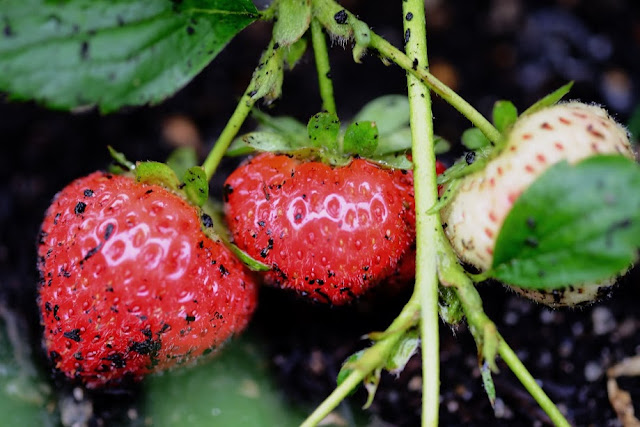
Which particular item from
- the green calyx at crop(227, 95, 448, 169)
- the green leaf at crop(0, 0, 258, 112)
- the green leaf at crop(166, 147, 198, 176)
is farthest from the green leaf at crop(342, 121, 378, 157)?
the green leaf at crop(166, 147, 198, 176)

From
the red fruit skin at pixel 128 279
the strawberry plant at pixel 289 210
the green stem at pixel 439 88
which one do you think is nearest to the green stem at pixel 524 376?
the strawberry plant at pixel 289 210

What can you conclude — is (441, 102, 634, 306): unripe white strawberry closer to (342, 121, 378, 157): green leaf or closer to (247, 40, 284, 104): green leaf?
(342, 121, 378, 157): green leaf

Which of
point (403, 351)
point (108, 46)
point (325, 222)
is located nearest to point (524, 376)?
point (403, 351)

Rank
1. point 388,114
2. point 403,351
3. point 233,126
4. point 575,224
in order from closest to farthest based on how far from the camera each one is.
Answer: point 575,224
point 403,351
point 233,126
point 388,114

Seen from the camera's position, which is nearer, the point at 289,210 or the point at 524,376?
the point at 524,376

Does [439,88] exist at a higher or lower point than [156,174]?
higher

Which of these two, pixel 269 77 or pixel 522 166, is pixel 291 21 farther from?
pixel 522 166

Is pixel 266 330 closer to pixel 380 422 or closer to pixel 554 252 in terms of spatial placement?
pixel 380 422
